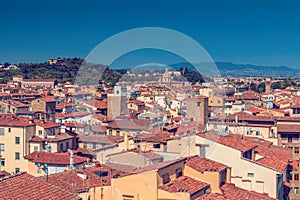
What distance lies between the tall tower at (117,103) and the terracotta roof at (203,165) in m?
14.5

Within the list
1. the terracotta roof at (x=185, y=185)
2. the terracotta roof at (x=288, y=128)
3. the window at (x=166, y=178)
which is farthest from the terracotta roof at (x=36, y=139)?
the window at (x=166, y=178)

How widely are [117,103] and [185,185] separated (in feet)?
58.4

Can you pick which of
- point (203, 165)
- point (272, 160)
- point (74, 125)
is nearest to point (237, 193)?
point (203, 165)

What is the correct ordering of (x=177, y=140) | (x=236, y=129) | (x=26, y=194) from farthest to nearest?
(x=236, y=129)
(x=177, y=140)
(x=26, y=194)

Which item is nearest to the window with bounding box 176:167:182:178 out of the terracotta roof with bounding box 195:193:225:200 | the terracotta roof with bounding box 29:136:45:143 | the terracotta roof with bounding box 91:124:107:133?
the terracotta roof with bounding box 195:193:225:200

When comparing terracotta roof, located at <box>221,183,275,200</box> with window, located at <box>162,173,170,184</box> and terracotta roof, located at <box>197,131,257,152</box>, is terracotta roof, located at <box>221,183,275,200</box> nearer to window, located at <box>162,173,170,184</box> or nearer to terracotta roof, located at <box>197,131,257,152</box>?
terracotta roof, located at <box>197,131,257,152</box>

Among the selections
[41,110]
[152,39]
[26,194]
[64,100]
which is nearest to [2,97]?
[64,100]

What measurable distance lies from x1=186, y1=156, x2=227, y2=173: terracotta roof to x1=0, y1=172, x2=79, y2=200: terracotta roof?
4248 millimetres

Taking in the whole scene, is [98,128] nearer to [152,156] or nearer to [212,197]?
[152,156]

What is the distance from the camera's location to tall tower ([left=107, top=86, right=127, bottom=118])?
2606 centimetres

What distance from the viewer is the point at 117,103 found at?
2719 centimetres

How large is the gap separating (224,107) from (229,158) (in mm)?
20173

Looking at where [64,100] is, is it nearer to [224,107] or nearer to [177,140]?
[224,107]

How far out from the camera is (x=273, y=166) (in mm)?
11766
